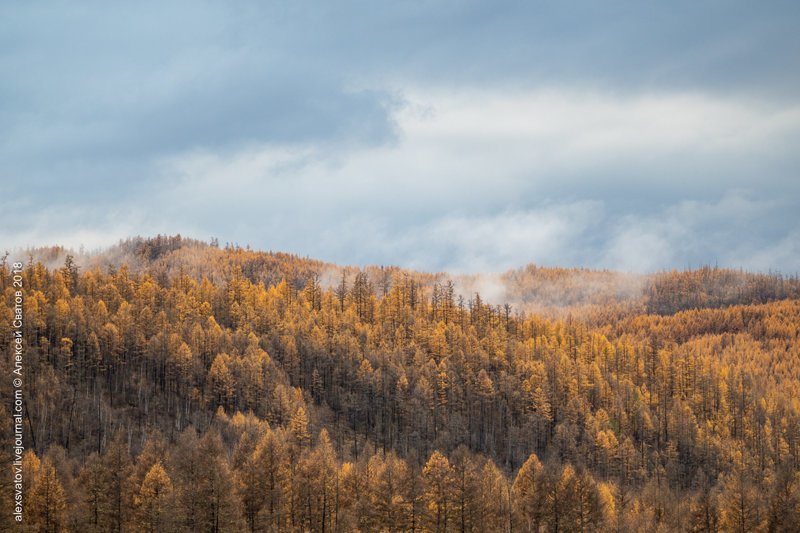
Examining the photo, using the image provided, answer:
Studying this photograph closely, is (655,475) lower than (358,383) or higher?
lower

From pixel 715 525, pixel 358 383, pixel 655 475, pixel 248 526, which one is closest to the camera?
pixel 248 526

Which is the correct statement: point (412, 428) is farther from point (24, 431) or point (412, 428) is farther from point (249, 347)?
point (24, 431)

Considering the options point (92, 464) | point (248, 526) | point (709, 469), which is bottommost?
point (709, 469)

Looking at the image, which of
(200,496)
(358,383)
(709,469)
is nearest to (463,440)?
(358,383)

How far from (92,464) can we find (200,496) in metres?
18.9

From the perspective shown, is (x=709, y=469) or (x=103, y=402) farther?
(x=709, y=469)

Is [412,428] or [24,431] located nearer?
[24,431]

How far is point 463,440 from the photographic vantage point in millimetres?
183750

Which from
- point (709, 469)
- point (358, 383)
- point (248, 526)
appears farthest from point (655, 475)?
point (248, 526)

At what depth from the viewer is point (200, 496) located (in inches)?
3250

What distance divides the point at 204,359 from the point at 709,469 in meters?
129

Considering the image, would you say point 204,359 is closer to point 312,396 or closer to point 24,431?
point 312,396

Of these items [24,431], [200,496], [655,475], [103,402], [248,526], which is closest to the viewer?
[200,496]

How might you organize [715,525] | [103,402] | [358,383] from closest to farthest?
[715,525] → [103,402] → [358,383]
